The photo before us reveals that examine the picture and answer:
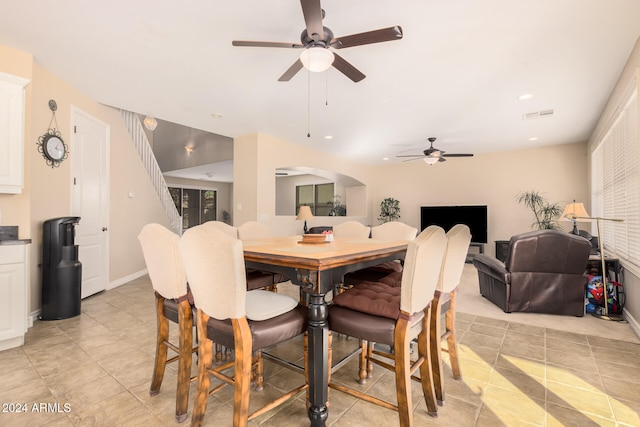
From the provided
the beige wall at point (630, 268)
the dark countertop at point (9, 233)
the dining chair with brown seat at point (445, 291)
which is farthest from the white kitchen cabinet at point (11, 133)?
the beige wall at point (630, 268)

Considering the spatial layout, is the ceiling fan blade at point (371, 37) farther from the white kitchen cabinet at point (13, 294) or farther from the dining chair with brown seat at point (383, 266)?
the white kitchen cabinet at point (13, 294)

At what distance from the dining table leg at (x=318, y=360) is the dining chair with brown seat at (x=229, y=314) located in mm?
87

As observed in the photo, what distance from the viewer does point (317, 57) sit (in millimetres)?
2068

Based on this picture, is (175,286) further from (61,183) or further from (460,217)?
(460,217)

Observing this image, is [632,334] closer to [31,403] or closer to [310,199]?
[31,403]

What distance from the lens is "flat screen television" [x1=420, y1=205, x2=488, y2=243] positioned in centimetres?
724

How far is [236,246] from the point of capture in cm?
131

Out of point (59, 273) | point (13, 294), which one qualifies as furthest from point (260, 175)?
point (13, 294)

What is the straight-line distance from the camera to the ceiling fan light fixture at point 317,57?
206 centimetres

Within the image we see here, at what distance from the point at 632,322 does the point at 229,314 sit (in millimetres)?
4037

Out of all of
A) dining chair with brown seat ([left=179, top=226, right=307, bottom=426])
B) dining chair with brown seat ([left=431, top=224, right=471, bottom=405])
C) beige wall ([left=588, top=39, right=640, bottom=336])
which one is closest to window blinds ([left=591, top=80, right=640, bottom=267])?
beige wall ([left=588, top=39, right=640, bottom=336])

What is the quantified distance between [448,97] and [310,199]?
284 inches

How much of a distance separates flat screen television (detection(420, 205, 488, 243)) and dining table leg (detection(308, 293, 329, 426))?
21.6 ft

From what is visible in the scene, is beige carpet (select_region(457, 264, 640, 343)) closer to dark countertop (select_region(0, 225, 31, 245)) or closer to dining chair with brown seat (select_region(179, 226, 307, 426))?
dining chair with brown seat (select_region(179, 226, 307, 426))
